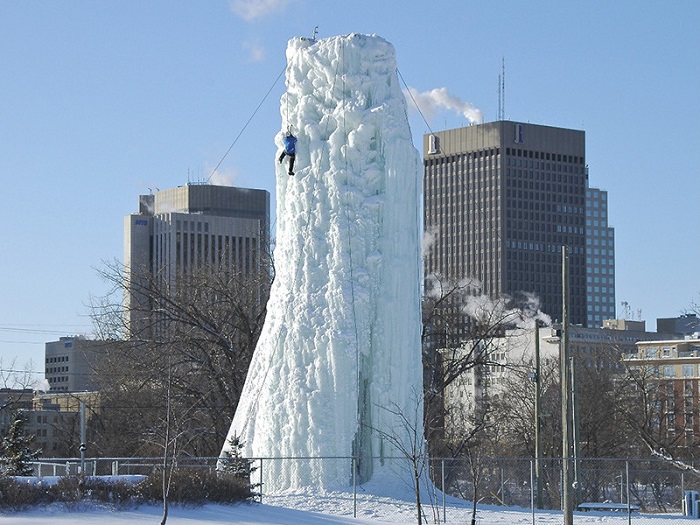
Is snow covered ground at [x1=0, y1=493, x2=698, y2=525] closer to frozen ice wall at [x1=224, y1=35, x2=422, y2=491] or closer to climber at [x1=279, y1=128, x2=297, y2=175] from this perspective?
frozen ice wall at [x1=224, y1=35, x2=422, y2=491]

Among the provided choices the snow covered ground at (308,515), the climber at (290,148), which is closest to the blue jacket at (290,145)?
the climber at (290,148)

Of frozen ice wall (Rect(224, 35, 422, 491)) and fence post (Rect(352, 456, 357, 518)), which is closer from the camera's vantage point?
fence post (Rect(352, 456, 357, 518))

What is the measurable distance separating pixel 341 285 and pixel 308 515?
7674mm

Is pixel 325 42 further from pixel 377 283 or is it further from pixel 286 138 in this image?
pixel 377 283

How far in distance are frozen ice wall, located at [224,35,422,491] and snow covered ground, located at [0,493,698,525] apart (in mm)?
1627

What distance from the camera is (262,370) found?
3888 centimetres

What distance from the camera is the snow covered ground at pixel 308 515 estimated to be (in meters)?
28.6

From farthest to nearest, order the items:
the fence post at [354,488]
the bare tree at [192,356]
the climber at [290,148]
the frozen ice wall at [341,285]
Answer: the bare tree at [192,356]
the climber at [290,148]
the frozen ice wall at [341,285]
the fence post at [354,488]

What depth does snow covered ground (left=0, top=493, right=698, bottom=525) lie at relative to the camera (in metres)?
28.6

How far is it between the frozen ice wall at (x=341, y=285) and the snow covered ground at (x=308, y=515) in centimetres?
163

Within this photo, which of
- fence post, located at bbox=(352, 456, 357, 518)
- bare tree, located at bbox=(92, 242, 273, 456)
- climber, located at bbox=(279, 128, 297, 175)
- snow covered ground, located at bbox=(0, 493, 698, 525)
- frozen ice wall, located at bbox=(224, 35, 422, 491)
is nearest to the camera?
snow covered ground, located at bbox=(0, 493, 698, 525)

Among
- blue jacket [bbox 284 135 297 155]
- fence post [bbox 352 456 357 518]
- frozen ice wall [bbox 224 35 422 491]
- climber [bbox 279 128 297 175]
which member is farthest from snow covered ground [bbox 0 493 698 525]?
blue jacket [bbox 284 135 297 155]

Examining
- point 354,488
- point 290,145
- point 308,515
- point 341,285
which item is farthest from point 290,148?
point 308,515

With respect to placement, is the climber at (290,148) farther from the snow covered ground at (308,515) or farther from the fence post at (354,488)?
the snow covered ground at (308,515)
